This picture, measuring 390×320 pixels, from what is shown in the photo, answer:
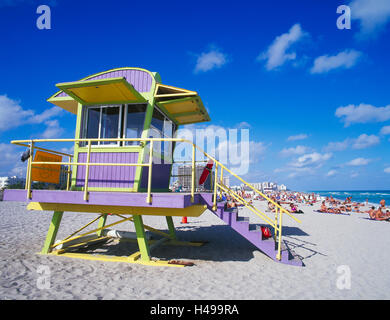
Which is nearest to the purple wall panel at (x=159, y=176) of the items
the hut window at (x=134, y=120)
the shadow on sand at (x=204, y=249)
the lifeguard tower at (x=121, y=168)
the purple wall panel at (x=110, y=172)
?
the lifeguard tower at (x=121, y=168)

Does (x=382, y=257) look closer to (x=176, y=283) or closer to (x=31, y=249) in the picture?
(x=176, y=283)

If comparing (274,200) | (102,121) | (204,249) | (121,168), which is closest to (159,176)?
(121,168)

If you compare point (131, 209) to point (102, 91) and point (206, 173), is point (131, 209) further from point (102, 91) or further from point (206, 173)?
point (102, 91)

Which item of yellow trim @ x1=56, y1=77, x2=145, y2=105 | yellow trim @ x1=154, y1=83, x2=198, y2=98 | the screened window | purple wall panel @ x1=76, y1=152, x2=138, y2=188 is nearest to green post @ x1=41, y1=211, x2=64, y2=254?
purple wall panel @ x1=76, y1=152, x2=138, y2=188

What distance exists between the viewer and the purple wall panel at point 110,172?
7105 mm

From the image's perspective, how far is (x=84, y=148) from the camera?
7574 mm

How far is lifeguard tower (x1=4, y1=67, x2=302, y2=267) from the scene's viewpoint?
6574mm

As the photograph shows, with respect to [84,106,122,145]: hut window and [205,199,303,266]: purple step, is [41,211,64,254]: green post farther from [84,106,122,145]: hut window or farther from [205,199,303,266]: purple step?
[205,199,303,266]: purple step

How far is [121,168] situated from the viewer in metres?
7.20
